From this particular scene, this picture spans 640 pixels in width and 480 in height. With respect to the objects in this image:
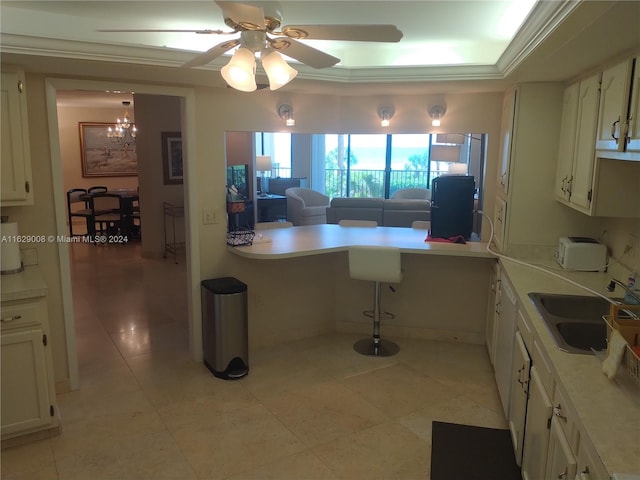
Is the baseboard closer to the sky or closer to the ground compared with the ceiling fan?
closer to the ground

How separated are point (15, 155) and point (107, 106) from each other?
26.6 ft

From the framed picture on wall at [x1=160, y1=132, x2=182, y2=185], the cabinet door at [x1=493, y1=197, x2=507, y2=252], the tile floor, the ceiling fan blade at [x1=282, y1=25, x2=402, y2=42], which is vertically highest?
the ceiling fan blade at [x1=282, y1=25, x2=402, y2=42]

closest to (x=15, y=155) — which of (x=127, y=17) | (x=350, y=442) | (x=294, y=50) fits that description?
(x=127, y=17)

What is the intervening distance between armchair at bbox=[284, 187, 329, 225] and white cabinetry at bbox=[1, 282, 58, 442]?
596 centimetres

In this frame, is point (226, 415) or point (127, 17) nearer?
point (127, 17)

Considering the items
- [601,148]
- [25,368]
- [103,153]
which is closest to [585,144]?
[601,148]

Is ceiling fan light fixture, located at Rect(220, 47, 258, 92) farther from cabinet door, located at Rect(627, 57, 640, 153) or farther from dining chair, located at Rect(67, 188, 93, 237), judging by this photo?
dining chair, located at Rect(67, 188, 93, 237)

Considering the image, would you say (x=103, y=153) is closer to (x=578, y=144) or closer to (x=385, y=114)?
(x=385, y=114)

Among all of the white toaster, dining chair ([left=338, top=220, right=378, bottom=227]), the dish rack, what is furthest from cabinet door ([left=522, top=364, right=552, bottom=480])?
dining chair ([left=338, top=220, right=378, bottom=227])

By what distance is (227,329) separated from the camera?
12.0 feet

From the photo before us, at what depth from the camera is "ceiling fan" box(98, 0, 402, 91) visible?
1.76 m

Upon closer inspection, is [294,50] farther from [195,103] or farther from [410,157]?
[410,157]

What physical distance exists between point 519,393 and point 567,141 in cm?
157

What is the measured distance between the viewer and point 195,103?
371cm
